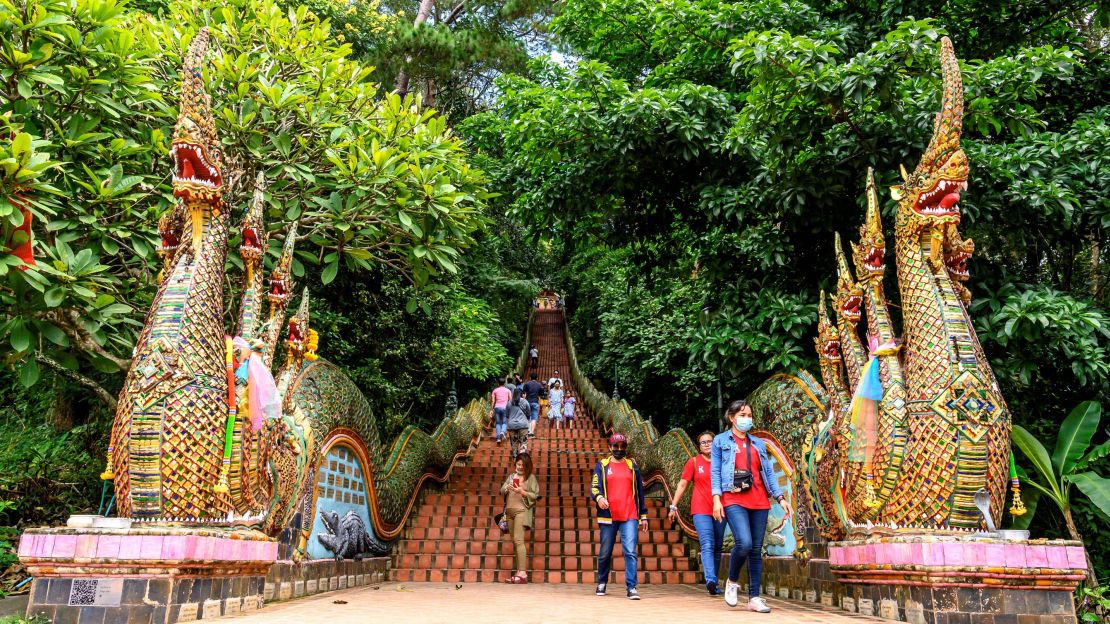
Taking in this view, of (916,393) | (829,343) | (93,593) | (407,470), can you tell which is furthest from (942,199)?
(407,470)

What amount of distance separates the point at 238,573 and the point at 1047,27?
9417 millimetres

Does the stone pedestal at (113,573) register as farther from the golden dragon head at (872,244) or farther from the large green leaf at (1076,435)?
the large green leaf at (1076,435)

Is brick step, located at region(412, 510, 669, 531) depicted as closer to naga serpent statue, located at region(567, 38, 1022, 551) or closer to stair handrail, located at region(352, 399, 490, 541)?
stair handrail, located at region(352, 399, 490, 541)

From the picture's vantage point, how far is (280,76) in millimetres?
7219

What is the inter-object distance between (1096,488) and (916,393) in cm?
277

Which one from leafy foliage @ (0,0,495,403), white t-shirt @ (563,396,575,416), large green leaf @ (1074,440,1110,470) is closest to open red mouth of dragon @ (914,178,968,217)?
large green leaf @ (1074,440,1110,470)

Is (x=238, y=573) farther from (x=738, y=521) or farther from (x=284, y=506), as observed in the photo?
(x=738, y=521)

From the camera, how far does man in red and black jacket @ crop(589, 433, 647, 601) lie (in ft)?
19.5

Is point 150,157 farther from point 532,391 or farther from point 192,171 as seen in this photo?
point 532,391

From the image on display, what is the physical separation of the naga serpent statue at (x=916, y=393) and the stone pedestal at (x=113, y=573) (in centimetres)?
453

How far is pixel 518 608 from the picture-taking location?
17.5 feet

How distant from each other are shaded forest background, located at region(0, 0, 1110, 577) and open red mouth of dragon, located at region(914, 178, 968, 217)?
1353mm

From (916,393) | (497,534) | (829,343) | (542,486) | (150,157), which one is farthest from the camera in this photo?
(542,486)

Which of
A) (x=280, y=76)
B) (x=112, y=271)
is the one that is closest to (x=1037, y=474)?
(x=280, y=76)
